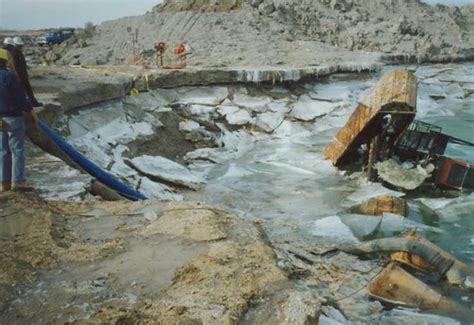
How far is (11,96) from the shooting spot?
16.3 feet

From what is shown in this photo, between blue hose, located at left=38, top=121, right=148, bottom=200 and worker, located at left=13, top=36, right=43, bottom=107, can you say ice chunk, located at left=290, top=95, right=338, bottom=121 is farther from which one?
worker, located at left=13, top=36, right=43, bottom=107

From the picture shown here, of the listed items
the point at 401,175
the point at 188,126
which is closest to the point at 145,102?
the point at 188,126

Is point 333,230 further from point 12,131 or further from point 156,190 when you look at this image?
point 12,131

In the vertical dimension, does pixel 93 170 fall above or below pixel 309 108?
above

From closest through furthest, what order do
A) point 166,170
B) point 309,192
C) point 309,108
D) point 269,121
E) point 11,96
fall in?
point 11,96 < point 309,192 < point 166,170 < point 269,121 < point 309,108

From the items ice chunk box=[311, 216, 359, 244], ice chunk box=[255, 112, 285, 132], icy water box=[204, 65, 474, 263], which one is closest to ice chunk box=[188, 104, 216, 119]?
ice chunk box=[255, 112, 285, 132]

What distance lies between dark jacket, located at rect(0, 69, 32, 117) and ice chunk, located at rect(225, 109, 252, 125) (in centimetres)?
925

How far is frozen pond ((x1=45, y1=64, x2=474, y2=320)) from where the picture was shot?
776 cm

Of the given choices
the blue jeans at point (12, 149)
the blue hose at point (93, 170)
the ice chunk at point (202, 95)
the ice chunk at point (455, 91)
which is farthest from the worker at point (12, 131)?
the ice chunk at point (455, 91)

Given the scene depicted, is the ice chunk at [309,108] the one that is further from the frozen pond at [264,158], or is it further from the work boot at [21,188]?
the work boot at [21,188]

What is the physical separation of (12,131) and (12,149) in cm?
20

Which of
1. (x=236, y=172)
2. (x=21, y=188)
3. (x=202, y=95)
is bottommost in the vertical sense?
(x=236, y=172)

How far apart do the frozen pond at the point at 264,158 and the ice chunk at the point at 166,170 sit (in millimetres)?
30

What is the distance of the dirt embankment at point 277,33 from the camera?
23234 mm
